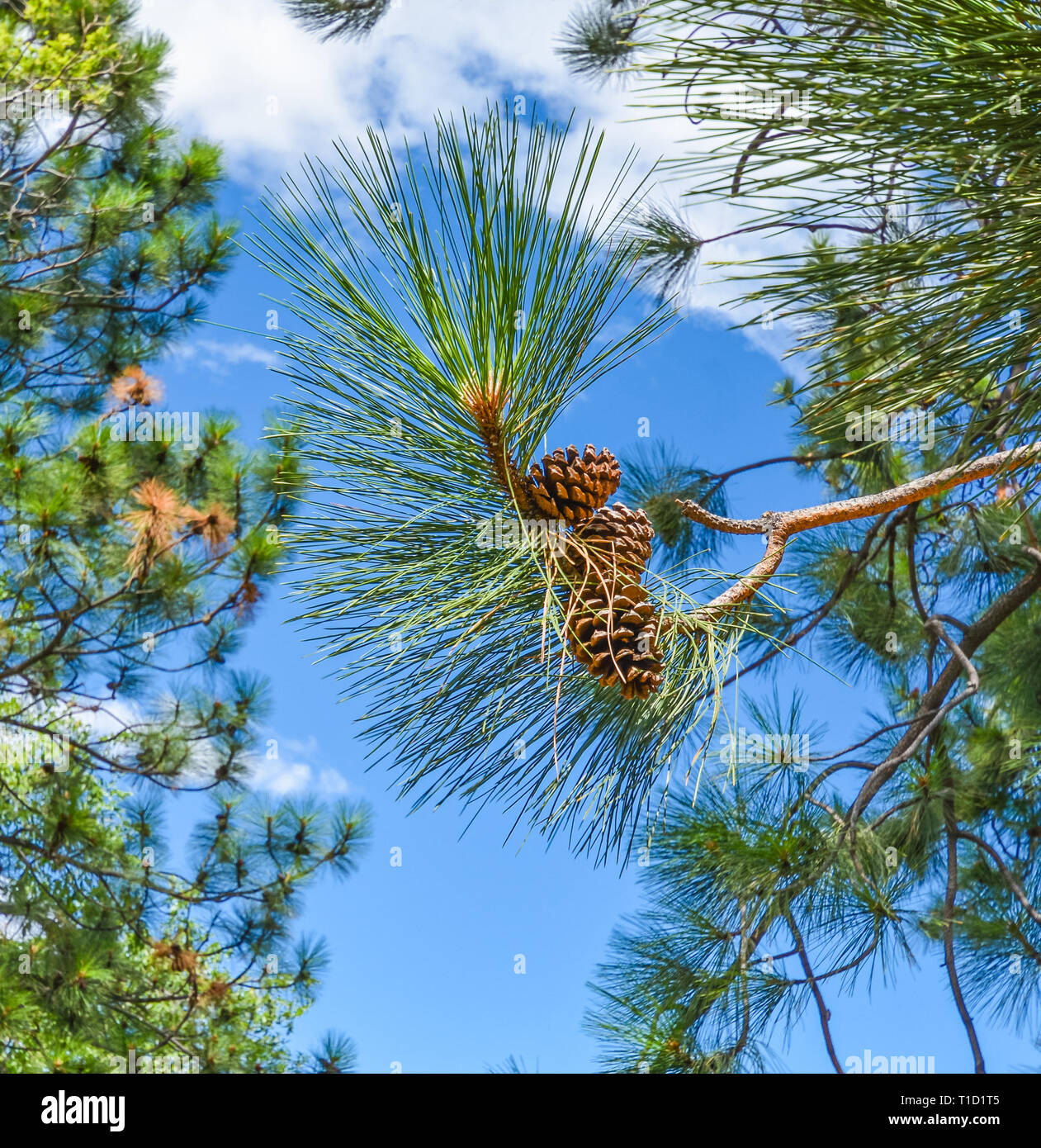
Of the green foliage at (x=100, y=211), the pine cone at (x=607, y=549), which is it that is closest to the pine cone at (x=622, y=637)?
the pine cone at (x=607, y=549)

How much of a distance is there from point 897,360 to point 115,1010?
2.71 m

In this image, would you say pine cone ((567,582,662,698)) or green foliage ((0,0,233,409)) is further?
green foliage ((0,0,233,409))

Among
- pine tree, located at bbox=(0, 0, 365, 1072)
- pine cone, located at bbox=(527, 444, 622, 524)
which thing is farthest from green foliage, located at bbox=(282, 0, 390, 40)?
pine cone, located at bbox=(527, 444, 622, 524)

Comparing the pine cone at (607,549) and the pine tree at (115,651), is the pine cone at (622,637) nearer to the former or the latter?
the pine cone at (607,549)

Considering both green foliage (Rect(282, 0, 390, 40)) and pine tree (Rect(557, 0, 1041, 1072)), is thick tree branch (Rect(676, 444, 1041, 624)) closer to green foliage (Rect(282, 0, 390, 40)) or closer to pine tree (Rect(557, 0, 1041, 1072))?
pine tree (Rect(557, 0, 1041, 1072))

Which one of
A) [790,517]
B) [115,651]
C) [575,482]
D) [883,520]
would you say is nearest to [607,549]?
[575,482]

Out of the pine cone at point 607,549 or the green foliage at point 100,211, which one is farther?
the green foliage at point 100,211

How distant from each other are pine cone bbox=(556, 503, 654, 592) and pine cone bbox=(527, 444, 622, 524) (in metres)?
0.01

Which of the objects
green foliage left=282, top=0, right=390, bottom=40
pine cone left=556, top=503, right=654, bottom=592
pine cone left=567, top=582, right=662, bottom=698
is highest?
green foliage left=282, top=0, right=390, bottom=40

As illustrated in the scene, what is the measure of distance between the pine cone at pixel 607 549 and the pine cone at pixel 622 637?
0.7 inches

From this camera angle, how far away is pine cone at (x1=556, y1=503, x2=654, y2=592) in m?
0.73

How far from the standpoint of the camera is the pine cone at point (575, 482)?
75 centimetres

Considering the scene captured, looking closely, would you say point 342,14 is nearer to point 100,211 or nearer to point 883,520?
point 100,211

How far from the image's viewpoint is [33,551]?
8.41 feet
